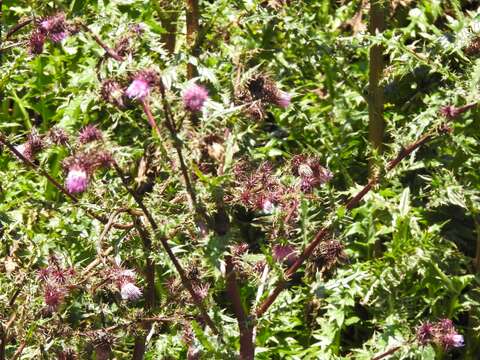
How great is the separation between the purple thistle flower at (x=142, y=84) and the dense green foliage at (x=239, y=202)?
39mm

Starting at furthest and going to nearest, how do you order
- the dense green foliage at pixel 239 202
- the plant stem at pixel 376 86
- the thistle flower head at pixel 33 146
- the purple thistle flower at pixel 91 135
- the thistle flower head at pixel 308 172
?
the plant stem at pixel 376 86
the thistle flower head at pixel 33 146
the thistle flower head at pixel 308 172
the dense green foliage at pixel 239 202
the purple thistle flower at pixel 91 135

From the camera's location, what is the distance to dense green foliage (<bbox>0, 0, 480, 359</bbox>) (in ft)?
7.45

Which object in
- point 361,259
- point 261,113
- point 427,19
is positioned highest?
point 427,19

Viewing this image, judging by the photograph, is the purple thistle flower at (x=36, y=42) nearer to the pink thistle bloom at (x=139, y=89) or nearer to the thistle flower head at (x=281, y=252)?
the pink thistle bloom at (x=139, y=89)

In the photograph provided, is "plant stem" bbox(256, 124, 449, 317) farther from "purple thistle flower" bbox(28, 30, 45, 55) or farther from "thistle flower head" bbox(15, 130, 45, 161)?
"purple thistle flower" bbox(28, 30, 45, 55)

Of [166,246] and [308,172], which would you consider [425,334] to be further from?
[166,246]

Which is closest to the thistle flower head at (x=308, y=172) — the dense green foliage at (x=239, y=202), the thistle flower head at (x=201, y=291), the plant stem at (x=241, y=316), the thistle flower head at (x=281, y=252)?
the dense green foliage at (x=239, y=202)

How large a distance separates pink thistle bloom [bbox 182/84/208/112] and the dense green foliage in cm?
4

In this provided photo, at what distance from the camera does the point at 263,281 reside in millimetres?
2445

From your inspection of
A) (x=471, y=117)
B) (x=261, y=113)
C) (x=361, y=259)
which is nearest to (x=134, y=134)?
(x=361, y=259)

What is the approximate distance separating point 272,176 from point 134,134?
4.84 ft

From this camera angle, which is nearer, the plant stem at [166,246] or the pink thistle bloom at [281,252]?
the plant stem at [166,246]

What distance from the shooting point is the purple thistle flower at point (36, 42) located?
2.55 m

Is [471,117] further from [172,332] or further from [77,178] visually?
[77,178]
